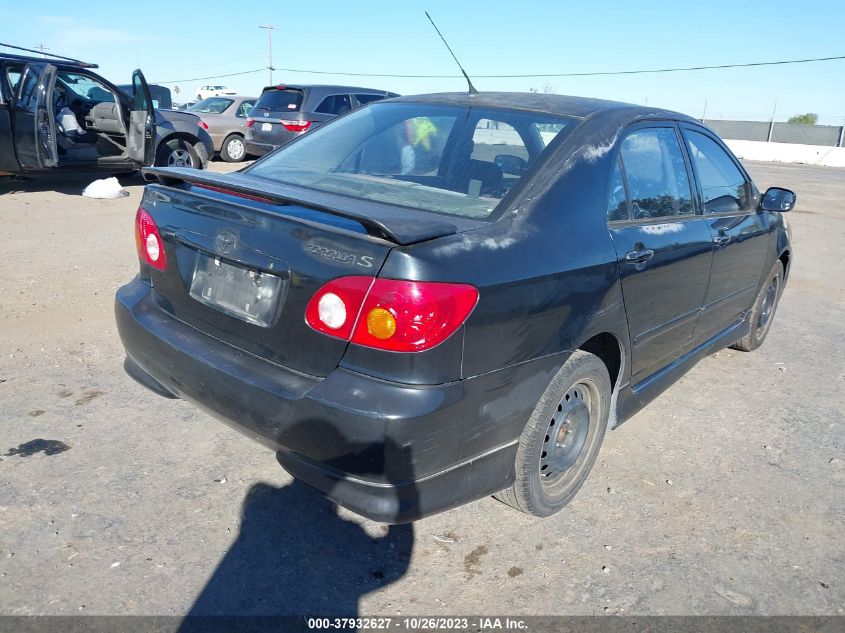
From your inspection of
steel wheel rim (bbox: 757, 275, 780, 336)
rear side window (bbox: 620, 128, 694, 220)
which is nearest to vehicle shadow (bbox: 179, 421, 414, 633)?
rear side window (bbox: 620, 128, 694, 220)

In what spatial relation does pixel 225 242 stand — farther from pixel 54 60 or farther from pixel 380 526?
pixel 54 60

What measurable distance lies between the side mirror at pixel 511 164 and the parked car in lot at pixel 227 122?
13572 mm

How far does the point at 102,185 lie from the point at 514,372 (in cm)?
963

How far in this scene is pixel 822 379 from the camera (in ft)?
15.4

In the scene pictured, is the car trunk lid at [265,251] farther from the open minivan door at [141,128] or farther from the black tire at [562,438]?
the open minivan door at [141,128]

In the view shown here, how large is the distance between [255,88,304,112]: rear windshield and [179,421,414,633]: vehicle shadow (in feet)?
37.5

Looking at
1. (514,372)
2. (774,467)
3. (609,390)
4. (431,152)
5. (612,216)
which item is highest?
(431,152)

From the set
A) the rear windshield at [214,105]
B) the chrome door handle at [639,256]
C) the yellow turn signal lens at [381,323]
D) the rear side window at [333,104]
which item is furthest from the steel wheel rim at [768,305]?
the rear windshield at [214,105]

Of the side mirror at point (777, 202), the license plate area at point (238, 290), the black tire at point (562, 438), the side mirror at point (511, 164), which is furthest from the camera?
the side mirror at point (777, 202)

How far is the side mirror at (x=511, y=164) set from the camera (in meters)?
2.75

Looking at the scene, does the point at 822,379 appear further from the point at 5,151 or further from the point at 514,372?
the point at 5,151

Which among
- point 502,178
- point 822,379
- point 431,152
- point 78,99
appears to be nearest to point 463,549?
point 502,178

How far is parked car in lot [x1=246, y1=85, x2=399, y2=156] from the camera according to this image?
13086 mm

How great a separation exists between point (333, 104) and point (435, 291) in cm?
1217
